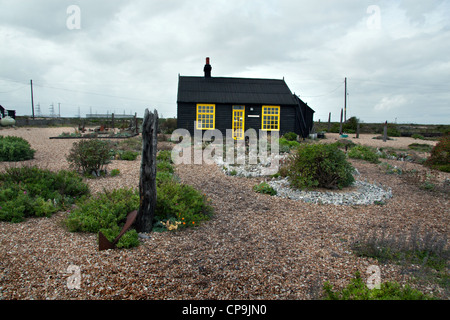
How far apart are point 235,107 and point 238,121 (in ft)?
3.22

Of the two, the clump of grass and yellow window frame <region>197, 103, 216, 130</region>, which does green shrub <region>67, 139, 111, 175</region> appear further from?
yellow window frame <region>197, 103, 216, 130</region>

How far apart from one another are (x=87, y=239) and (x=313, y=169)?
521cm

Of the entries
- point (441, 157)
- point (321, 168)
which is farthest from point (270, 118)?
point (321, 168)

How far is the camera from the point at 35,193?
5.51 meters

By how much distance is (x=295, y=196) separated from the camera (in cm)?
675

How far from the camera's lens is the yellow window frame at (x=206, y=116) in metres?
19.9

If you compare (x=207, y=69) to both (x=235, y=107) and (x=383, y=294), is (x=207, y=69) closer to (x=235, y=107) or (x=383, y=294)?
(x=235, y=107)

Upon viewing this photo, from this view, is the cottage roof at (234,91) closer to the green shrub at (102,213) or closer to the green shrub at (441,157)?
the green shrub at (441,157)

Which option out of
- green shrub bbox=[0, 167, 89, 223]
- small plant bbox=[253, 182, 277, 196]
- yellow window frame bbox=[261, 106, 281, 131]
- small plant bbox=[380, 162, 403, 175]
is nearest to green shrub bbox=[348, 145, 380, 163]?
small plant bbox=[380, 162, 403, 175]

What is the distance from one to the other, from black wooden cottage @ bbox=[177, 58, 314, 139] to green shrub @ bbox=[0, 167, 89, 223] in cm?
1389
